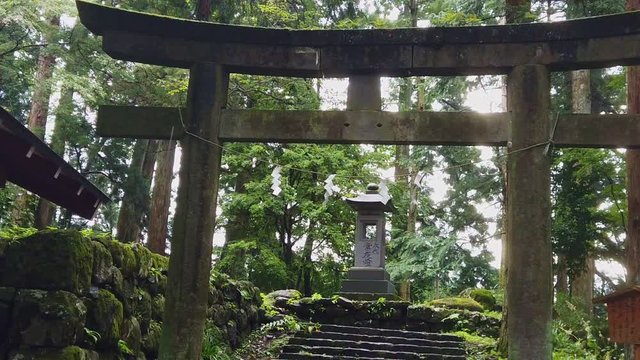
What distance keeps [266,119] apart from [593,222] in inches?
377

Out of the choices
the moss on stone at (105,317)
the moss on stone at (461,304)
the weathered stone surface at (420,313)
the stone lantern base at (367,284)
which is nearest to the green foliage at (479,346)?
the weathered stone surface at (420,313)

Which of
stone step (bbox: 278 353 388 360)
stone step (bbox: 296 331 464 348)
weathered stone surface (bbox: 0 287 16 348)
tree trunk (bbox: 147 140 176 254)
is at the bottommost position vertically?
stone step (bbox: 278 353 388 360)

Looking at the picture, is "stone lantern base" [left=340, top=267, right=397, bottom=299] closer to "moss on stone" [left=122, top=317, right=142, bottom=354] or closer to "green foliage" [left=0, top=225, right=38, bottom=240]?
"moss on stone" [left=122, top=317, right=142, bottom=354]

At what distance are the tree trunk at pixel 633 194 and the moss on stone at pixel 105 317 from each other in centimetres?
724

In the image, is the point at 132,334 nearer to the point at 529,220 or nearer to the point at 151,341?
the point at 151,341

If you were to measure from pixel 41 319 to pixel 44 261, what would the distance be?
1.63 feet

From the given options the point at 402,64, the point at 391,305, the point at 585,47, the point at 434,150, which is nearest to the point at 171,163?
the point at 391,305

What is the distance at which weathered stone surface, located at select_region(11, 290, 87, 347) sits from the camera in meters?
4.64

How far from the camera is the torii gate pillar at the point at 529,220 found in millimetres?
5496

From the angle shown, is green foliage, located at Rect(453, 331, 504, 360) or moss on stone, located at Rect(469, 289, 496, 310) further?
moss on stone, located at Rect(469, 289, 496, 310)

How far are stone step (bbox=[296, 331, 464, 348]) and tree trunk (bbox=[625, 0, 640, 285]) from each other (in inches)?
136

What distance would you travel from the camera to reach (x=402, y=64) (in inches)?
242

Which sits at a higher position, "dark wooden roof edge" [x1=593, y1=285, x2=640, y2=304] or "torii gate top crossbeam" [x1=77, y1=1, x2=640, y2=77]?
"torii gate top crossbeam" [x1=77, y1=1, x2=640, y2=77]

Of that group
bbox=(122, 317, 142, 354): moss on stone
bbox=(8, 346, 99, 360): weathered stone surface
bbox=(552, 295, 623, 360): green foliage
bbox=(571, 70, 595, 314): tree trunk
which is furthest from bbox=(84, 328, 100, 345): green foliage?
bbox=(571, 70, 595, 314): tree trunk
